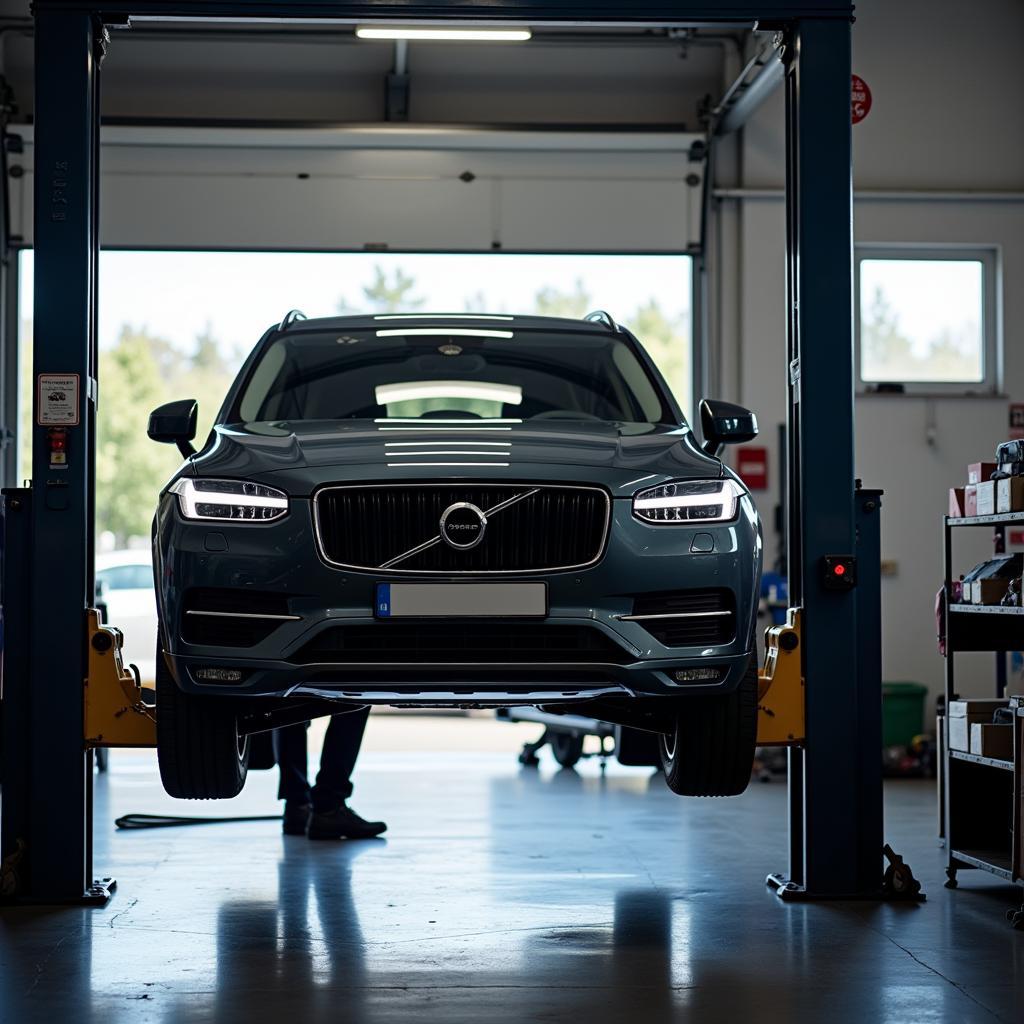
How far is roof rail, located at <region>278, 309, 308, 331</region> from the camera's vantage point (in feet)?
18.1

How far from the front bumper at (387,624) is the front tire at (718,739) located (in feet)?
1.27

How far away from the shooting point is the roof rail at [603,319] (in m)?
5.57

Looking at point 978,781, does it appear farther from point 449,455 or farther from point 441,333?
point 449,455

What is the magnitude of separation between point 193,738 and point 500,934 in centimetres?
113

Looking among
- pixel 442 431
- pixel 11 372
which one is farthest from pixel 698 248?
pixel 442 431

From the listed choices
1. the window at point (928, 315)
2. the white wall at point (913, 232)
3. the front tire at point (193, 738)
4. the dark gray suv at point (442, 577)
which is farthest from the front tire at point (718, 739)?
the window at point (928, 315)

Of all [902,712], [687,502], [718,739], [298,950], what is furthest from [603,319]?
[902,712]

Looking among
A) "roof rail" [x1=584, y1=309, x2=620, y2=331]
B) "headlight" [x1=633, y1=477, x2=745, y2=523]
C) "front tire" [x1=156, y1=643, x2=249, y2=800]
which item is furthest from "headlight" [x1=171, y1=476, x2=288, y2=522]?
"roof rail" [x1=584, y1=309, x2=620, y2=331]

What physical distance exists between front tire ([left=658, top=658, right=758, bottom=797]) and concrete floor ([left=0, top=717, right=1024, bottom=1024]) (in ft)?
1.64

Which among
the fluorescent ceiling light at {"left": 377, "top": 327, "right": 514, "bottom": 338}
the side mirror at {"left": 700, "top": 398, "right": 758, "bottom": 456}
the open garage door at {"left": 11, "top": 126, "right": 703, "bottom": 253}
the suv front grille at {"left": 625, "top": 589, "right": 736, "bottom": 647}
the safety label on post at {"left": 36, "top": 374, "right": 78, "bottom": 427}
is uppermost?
the open garage door at {"left": 11, "top": 126, "right": 703, "bottom": 253}

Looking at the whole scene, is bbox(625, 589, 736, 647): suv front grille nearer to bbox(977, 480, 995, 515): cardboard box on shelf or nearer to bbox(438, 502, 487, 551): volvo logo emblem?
bbox(438, 502, 487, 551): volvo logo emblem

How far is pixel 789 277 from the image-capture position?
5.44 metres

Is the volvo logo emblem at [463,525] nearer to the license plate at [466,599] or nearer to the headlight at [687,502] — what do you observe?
the license plate at [466,599]

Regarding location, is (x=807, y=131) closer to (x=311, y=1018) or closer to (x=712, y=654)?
(x=712, y=654)
